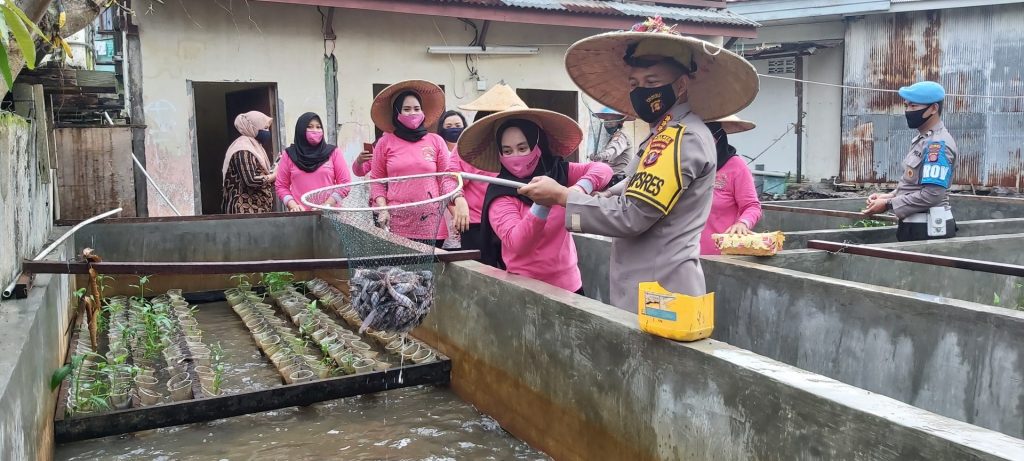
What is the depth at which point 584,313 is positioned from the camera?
341 cm

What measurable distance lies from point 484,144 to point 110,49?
10642 millimetres

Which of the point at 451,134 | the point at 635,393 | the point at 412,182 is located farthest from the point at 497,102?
the point at 635,393

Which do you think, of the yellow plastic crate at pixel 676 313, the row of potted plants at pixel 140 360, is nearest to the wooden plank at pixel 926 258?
the yellow plastic crate at pixel 676 313

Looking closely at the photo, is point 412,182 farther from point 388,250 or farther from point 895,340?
point 895,340

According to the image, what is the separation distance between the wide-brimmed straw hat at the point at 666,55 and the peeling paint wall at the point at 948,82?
12409 mm

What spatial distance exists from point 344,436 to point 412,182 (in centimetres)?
209

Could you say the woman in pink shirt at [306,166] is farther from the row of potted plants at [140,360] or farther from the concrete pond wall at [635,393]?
the concrete pond wall at [635,393]

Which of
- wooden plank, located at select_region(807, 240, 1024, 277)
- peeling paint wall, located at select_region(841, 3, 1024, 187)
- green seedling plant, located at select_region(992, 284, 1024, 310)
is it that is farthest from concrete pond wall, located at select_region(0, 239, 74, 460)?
peeling paint wall, located at select_region(841, 3, 1024, 187)

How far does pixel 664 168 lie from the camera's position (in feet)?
9.53

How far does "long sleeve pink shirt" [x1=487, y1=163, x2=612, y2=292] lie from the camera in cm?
385

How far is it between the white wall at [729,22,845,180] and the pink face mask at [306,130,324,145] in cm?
1178

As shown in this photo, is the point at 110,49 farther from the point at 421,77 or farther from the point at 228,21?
the point at 421,77

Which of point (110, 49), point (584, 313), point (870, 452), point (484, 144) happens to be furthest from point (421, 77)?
point (870, 452)

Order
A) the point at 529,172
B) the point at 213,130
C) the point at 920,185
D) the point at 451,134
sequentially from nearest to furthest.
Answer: the point at 529,172, the point at 920,185, the point at 451,134, the point at 213,130
